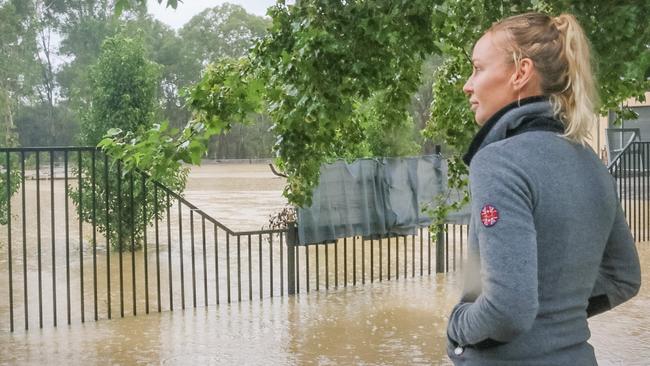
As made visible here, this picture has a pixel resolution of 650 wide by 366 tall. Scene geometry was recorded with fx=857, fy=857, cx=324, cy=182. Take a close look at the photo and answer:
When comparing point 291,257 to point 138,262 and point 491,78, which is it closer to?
point 138,262

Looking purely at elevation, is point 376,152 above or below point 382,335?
above

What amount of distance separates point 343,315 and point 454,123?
352 cm

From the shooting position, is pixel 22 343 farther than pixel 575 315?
Yes

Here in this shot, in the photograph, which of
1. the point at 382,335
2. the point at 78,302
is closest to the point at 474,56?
the point at 382,335


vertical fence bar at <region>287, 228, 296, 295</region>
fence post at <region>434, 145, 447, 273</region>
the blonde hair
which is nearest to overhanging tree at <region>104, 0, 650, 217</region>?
the blonde hair

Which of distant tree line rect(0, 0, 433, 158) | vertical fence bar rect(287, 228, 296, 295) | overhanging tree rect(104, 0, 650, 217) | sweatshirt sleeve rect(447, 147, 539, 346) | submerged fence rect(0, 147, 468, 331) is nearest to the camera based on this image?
sweatshirt sleeve rect(447, 147, 539, 346)

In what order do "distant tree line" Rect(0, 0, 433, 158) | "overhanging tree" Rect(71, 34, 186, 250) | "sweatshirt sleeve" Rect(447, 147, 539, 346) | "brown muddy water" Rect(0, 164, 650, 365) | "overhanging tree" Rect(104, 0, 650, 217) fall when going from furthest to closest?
1. "distant tree line" Rect(0, 0, 433, 158)
2. "overhanging tree" Rect(71, 34, 186, 250)
3. "brown muddy water" Rect(0, 164, 650, 365)
4. "overhanging tree" Rect(104, 0, 650, 217)
5. "sweatshirt sleeve" Rect(447, 147, 539, 346)

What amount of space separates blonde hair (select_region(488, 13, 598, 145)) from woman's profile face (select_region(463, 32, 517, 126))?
26 mm

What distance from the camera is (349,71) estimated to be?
5676 mm

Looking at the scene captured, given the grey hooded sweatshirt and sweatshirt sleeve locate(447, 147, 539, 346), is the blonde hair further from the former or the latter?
sweatshirt sleeve locate(447, 147, 539, 346)

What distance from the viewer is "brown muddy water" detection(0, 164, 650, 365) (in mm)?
8141

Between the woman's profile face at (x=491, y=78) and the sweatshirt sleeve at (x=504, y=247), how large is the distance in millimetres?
182

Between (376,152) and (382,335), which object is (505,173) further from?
(376,152)

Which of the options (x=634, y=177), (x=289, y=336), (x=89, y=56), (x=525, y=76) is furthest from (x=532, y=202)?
(x=89, y=56)
